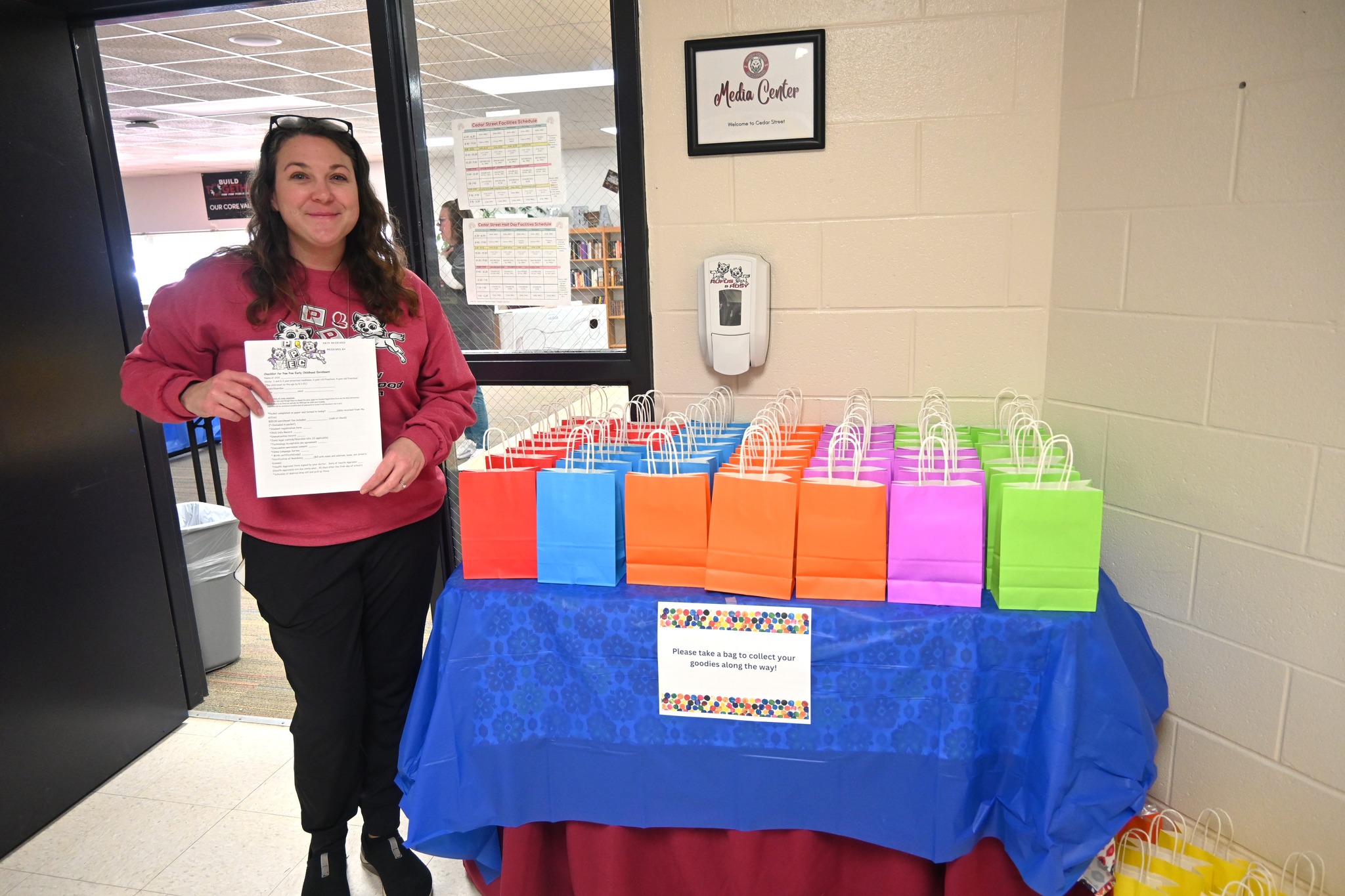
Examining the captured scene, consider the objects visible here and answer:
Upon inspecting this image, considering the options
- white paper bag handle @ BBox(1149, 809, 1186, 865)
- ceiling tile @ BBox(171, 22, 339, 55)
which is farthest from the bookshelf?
ceiling tile @ BBox(171, 22, 339, 55)

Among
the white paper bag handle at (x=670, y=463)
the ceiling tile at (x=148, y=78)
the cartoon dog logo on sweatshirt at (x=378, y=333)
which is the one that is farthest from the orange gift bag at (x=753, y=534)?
the ceiling tile at (x=148, y=78)

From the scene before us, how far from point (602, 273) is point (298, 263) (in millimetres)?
963

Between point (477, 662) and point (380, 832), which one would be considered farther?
point (380, 832)

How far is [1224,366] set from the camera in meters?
1.70

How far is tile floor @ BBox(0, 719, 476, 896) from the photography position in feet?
6.57

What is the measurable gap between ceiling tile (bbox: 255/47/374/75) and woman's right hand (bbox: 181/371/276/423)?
4997mm

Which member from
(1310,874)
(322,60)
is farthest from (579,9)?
(322,60)

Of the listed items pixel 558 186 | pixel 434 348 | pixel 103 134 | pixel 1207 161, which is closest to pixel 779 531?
pixel 434 348

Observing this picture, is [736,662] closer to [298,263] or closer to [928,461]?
[928,461]

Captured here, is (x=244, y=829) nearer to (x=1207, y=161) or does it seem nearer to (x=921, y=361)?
(x=921, y=361)

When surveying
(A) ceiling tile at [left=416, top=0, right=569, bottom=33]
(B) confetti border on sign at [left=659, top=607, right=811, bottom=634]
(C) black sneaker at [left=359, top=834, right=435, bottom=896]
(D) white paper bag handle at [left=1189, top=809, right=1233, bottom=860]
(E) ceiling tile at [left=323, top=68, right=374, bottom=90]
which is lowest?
(C) black sneaker at [left=359, top=834, right=435, bottom=896]

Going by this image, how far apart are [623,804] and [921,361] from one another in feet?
4.42

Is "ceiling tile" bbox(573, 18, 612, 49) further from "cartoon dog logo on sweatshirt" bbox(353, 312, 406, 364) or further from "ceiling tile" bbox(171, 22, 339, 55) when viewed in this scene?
"ceiling tile" bbox(171, 22, 339, 55)

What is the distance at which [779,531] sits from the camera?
157cm
